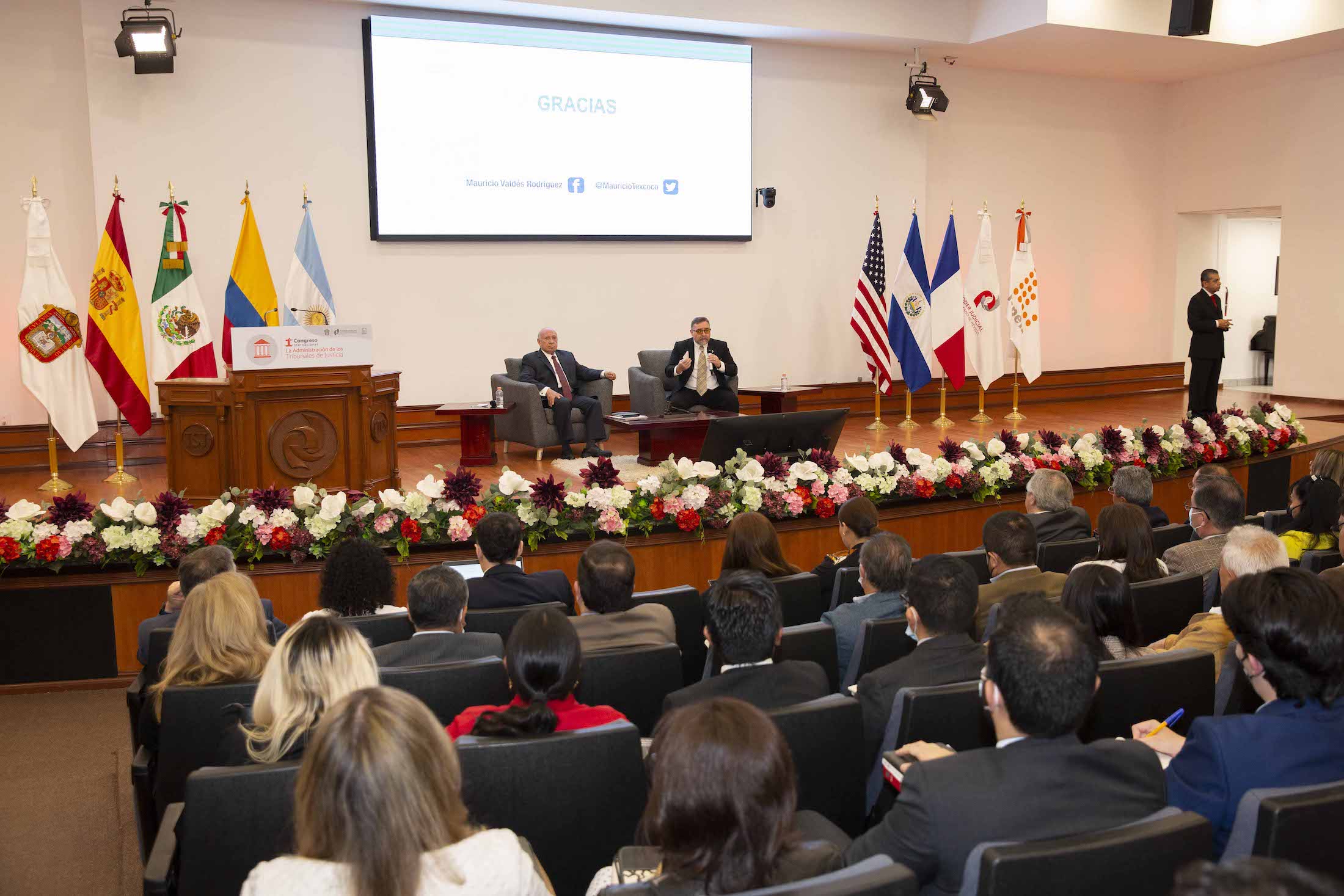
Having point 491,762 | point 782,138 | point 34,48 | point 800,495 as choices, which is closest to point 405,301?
point 34,48

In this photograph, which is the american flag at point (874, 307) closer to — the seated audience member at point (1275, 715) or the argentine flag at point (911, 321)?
the argentine flag at point (911, 321)

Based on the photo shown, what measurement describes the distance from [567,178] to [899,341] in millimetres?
3554

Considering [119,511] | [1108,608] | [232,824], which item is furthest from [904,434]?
[232,824]

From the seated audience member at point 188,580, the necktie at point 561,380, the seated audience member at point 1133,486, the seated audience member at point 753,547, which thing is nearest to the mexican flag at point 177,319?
the necktie at point 561,380

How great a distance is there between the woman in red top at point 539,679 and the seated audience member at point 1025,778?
27.1 inches

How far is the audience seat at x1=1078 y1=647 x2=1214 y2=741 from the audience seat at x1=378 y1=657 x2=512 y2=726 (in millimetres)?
1453

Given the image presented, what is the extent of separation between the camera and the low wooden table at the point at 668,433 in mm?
8172

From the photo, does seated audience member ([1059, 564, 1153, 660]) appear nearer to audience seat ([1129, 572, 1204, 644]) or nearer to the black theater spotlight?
audience seat ([1129, 572, 1204, 644])

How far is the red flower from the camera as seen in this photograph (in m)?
5.56

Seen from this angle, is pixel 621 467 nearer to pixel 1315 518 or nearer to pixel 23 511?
pixel 23 511

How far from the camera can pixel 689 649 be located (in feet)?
13.0

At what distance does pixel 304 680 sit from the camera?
2207 millimetres

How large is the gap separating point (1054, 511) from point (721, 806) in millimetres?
3690

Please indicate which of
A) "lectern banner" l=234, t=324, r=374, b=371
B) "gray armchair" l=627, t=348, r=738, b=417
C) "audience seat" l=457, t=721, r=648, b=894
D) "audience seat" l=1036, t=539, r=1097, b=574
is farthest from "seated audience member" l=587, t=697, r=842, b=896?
"gray armchair" l=627, t=348, r=738, b=417
